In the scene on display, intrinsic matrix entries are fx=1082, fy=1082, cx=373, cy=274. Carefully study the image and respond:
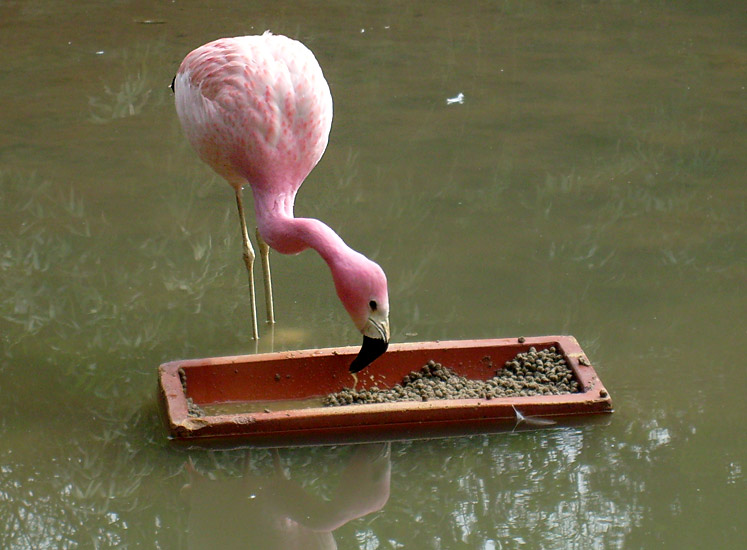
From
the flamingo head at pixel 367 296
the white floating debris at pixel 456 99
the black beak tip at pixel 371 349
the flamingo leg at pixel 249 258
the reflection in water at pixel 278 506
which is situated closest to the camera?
the reflection in water at pixel 278 506

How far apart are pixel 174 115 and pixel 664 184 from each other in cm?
322

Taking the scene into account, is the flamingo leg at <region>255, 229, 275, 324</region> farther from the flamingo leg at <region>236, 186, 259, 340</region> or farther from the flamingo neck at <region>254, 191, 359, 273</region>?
the flamingo neck at <region>254, 191, 359, 273</region>

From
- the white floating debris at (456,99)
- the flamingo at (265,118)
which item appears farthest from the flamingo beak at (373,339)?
the white floating debris at (456,99)

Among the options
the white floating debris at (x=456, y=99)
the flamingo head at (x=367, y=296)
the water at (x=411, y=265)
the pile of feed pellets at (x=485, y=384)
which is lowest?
the white floating debris at (x=456, y=99)

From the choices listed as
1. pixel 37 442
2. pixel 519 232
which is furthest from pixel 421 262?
pixel 37 442

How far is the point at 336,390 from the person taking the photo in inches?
163

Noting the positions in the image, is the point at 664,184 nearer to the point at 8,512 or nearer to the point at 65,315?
the point at 65,315

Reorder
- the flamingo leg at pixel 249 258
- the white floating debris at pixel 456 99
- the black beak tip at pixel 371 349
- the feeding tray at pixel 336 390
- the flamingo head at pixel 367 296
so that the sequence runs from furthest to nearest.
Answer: the white floating debris at pixel 456 99 → the flamingo leg at pixel 249 258 → the feeding tray at pixel 336 390 → the black beak tip at pixel 371 349 → the flamingo head at pixel 367 296

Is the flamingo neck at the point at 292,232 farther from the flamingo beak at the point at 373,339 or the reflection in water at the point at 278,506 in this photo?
the reflection in water at the point at 278,506

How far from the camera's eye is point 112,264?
206 inches

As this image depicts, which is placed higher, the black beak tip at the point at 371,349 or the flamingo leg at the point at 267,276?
the black beak tip at the point at 371,349

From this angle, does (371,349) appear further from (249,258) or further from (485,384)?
(249,258)

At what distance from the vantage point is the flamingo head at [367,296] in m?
3.48

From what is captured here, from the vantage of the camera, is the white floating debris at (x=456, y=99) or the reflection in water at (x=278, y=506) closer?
the reflection in water at (x=278, y=506)
